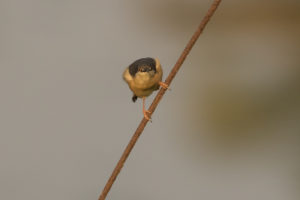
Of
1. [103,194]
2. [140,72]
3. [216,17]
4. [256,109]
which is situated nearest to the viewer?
[103,194]

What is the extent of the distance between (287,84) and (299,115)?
28cm

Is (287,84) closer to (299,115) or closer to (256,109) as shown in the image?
(256,109)

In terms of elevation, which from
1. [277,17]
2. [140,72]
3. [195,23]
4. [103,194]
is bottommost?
[103,194]

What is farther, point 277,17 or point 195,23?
point 195,23

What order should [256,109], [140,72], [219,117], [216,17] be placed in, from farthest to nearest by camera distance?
[216,17]
[256,109]
[219,117]
[140,72]

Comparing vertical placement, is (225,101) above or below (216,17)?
below

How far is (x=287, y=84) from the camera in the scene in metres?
1.41

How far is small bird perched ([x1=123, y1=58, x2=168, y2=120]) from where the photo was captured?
960mm

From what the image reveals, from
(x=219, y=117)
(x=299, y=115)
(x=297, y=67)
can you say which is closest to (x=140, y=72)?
(x=219, y=117)

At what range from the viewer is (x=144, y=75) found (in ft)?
3.20

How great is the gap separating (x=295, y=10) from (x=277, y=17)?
56 millimetres

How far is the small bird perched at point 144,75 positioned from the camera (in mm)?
960

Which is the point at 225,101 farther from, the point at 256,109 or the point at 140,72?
the point at 140,72

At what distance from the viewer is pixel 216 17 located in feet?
5.30
